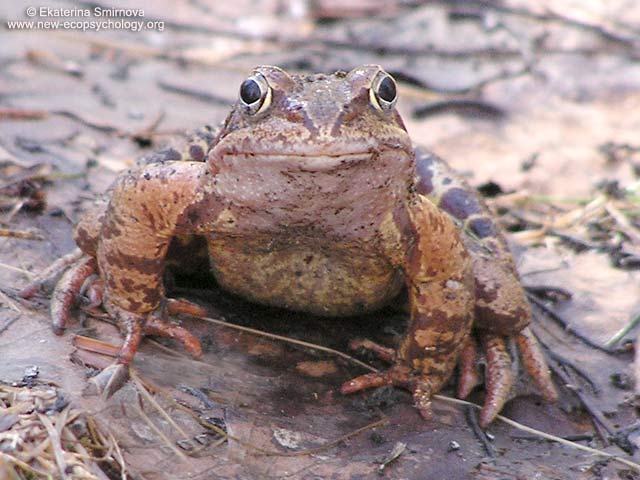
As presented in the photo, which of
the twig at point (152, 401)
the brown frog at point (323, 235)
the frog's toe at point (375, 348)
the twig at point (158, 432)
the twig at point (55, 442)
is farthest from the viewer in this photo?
the frog's toe at point (375, 348)

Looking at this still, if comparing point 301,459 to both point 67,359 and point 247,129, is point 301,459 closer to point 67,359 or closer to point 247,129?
point 67,359

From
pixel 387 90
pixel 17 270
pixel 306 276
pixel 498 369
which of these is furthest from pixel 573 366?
pixel 17 270

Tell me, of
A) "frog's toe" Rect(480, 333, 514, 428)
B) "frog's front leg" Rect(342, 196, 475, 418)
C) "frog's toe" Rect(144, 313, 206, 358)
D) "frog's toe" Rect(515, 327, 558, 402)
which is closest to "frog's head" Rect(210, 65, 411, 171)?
"frog's front leg" Rect(342, 196, 475, 418)

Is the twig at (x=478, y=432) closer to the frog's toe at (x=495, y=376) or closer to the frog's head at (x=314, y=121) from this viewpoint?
the frog's toe at (x=495, y=376)

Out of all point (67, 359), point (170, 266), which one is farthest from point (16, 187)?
point (67, 359)

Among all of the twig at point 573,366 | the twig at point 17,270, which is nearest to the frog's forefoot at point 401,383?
the twig at point 573,366
